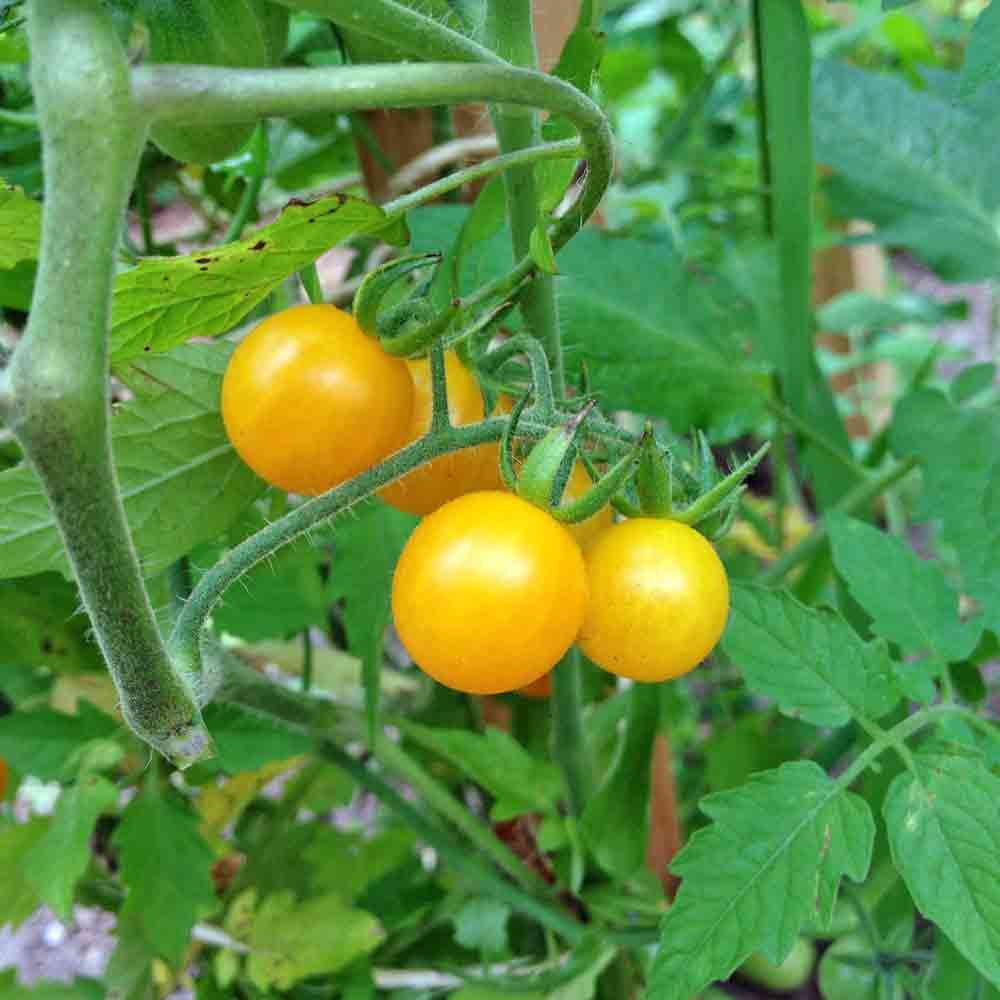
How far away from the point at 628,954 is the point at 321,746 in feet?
0.98

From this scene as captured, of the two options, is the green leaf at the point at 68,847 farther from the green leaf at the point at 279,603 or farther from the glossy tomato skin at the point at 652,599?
the glossy tomato skin at the point at 652,599

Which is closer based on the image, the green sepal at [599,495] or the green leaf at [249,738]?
the green sepal at [599,495]

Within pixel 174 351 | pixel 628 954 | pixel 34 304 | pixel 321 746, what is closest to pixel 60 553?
pixel 174 351

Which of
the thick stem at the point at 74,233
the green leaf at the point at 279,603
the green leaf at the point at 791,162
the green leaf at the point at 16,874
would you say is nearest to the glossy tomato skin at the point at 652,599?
the thick stem at the point at 74,233

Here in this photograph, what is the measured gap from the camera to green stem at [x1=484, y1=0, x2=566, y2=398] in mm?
467

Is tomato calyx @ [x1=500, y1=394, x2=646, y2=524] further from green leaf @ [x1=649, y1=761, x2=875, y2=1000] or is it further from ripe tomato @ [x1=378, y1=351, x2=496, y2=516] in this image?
green leaf @ [x1=649, y1=761, x2=875, y2=1000]

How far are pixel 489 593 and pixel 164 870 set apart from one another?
0.45 metres

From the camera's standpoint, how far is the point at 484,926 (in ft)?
2.70

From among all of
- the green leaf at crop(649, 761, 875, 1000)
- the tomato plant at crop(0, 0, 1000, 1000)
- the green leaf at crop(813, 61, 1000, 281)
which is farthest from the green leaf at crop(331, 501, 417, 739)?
the green leaf at crop(813, 61, 1000, 281)

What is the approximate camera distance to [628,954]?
84 cm

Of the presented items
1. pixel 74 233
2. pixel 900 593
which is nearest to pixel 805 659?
pixel 900 593

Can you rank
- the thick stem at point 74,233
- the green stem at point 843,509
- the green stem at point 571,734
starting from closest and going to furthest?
the thick stem at point 74,233 → the green stem at point 571,734 → the green stem at point 843,509

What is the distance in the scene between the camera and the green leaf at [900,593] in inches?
23.7

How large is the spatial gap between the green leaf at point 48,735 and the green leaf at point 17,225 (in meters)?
0.39
